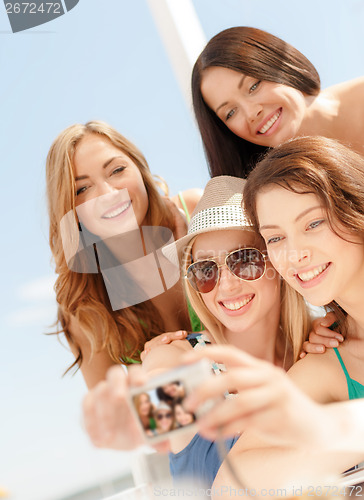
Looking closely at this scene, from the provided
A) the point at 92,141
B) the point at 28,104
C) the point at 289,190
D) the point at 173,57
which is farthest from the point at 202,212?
the point at 28,104

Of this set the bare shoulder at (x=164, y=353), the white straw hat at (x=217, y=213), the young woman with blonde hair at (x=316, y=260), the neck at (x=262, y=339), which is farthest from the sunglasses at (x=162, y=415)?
the white straw hat at (x=217, y=213)

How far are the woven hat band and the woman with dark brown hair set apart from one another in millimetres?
478

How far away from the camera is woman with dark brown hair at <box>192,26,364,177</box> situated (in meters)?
2.01

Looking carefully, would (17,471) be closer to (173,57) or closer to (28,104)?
(173,57)

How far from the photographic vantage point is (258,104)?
203 cm

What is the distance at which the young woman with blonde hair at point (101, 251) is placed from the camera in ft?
6.64

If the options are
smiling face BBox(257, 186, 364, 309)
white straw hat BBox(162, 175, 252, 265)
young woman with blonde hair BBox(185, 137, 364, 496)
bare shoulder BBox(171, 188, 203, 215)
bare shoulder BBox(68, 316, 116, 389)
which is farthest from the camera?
bare shoulder BBox(171, 188, 203, 215)

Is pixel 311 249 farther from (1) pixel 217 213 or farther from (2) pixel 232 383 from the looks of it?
(2) pixel 232 383

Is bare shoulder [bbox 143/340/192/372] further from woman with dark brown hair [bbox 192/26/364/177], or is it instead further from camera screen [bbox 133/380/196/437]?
woman with dark brown hair [bbox 192/26/364/177]

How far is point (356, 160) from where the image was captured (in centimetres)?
137

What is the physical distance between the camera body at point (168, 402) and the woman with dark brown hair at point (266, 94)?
1.49 m

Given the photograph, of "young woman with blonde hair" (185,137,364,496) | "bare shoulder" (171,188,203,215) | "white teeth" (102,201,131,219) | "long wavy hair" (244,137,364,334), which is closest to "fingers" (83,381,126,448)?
"young woman with blonde hair" (185,137,364,496)

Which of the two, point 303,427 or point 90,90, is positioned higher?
point 90,90

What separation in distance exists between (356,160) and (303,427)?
878 millimetres
